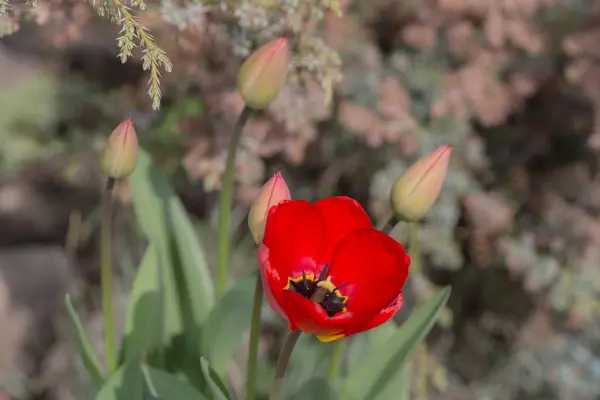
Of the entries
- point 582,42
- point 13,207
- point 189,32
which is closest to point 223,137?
point 189,32

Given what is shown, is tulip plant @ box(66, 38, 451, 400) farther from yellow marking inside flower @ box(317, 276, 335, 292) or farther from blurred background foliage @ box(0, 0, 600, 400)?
blurred background foliage @ box(0, 0, 600, 400)

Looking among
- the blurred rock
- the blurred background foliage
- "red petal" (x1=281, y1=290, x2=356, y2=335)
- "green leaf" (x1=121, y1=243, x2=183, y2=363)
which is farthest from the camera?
the blurred rock

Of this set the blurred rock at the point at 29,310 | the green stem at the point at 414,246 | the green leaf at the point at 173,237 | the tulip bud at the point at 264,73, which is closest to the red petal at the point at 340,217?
the tulip bud at the point at 264,73

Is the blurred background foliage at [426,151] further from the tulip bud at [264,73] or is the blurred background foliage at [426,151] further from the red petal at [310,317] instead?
the red petal at [310,317]

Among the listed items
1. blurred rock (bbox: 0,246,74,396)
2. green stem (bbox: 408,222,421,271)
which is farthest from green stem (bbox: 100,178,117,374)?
blurred rock (bbox: 0,246,74,396)

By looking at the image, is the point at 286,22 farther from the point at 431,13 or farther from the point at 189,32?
the point at 431,13

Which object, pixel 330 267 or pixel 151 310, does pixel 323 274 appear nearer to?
pixel 330 267

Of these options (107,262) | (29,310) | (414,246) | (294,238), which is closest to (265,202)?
(294,238)
